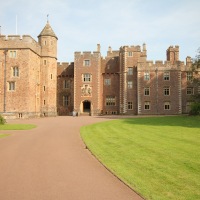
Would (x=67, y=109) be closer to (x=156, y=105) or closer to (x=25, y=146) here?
(x=156, y=105)

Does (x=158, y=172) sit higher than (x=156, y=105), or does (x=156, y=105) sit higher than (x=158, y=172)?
(x=156, y=105)

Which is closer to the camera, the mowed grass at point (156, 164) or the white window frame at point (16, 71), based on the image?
the mowed grass at point (156, 164)

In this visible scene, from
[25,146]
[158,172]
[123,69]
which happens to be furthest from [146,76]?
[158,172]

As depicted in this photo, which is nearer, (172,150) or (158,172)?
(158,172)

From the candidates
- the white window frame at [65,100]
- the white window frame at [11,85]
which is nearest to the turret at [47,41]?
the white window frame at [11,85]

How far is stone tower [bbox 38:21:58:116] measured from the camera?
4281 centimetres

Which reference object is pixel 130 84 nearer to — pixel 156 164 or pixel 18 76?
pixel 18 76

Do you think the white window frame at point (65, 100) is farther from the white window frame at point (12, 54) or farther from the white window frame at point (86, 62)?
the white window frame at point (12, 54)

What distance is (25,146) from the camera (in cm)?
1341

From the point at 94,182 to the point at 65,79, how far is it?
146 feet

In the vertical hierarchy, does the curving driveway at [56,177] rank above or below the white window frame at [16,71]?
below

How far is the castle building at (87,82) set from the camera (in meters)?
38.5

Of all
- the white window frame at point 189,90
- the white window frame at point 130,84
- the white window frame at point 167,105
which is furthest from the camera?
the white window frame at point 130,84

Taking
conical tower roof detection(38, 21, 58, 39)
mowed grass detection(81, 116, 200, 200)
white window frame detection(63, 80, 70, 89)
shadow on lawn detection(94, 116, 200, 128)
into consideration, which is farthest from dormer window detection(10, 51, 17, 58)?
mowed grass detection(81, 116, 200, 200)
